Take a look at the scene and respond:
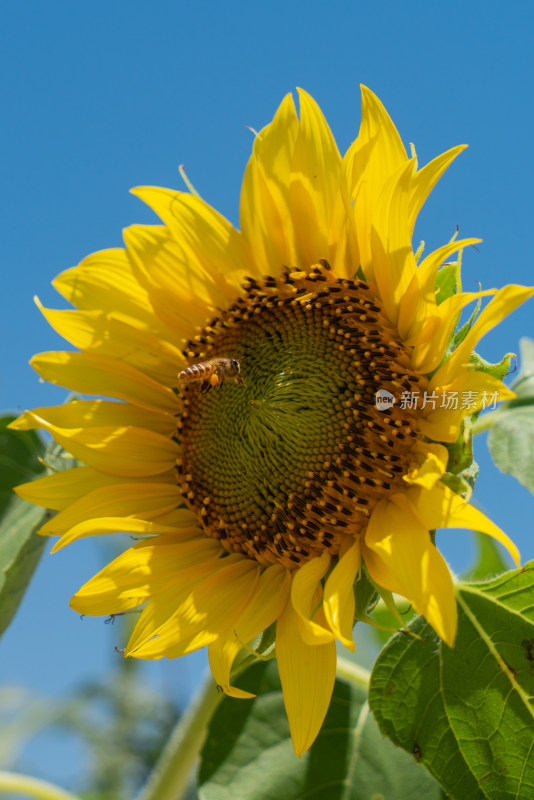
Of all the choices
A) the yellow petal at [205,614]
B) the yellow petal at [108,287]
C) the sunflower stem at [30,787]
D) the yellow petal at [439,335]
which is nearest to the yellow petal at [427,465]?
the yellow petal at [439,335]

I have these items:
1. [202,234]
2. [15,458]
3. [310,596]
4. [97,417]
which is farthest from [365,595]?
[15,458]

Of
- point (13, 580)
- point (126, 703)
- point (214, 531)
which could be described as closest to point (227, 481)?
point (214, 531)

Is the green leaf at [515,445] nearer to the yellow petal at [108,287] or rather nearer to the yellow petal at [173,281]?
the yellow petal at [173,281]

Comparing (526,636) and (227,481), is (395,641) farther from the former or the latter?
(227,481)

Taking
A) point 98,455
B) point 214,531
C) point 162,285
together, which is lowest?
point 214,531

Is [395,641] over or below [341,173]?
below

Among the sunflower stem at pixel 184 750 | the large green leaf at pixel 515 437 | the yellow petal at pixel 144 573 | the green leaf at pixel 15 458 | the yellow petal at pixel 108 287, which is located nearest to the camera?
the yellow petal at pixel 144 573
